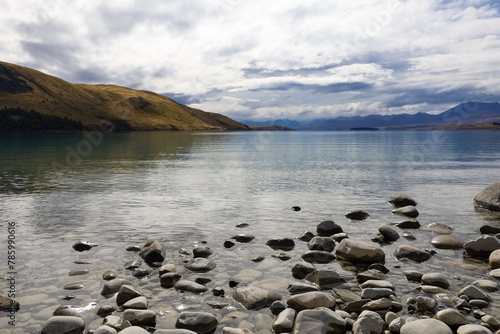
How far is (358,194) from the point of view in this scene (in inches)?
1093

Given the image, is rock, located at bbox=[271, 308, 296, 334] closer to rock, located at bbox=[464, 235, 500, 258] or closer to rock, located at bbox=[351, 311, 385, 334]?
rock, located at bbox=[351, 311, 385, 334]

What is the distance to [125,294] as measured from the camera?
977 centimetres

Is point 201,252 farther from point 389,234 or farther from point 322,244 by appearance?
point 389,234

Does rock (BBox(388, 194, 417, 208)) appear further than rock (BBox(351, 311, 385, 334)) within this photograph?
Yes

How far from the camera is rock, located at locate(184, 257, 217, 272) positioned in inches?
482

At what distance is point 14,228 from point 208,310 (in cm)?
1252

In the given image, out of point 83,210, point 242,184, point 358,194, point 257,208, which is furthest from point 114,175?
point 358,194

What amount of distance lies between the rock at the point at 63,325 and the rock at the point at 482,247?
13394 mm

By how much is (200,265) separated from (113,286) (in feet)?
9.66

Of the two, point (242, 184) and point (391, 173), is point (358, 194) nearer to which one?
point (242, 184)

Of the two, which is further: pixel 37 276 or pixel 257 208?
pixel 257 208

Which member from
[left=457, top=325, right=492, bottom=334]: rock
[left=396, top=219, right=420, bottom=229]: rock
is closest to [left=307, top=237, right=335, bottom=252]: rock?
[left=396, top=219, right=420, bottom=229]: rock

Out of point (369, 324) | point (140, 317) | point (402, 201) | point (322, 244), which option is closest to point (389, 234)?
point (322, 244)

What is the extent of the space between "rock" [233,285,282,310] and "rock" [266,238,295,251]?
4.64m
